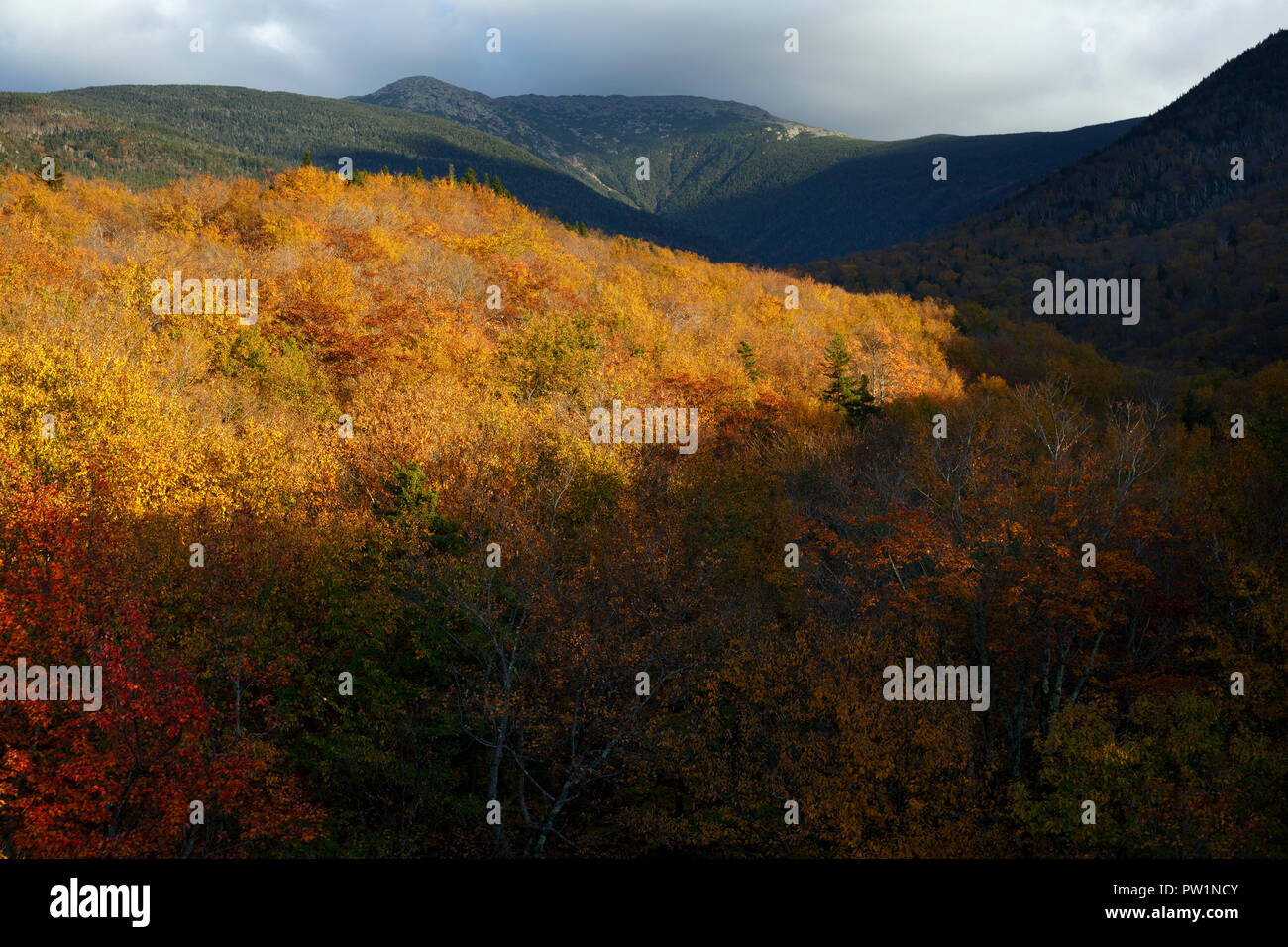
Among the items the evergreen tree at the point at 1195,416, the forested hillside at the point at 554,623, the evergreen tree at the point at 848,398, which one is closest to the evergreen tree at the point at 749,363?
the evergreen tree at the point at 848,398

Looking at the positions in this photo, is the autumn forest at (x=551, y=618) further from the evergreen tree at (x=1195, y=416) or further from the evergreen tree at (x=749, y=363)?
the evergreen tree at (x=1195, y=416)

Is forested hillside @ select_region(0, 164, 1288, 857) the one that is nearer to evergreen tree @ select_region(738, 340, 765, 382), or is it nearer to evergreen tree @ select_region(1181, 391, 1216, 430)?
evergreen tree @ select_region(1181, 391, 1216, 430)

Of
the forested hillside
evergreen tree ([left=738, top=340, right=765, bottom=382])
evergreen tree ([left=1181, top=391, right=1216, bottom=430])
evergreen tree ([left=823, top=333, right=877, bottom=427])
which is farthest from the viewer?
evergreen tree ([left=738, top=340, right=765, bottom=382])

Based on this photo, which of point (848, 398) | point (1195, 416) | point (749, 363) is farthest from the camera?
point (749, 363)

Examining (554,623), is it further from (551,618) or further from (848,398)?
(848,398)

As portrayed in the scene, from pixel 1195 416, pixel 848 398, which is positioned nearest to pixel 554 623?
pixel 848 398

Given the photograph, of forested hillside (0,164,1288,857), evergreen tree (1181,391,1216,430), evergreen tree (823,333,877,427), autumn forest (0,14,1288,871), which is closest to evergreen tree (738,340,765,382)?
evergreen tree (823,333,877,427)
